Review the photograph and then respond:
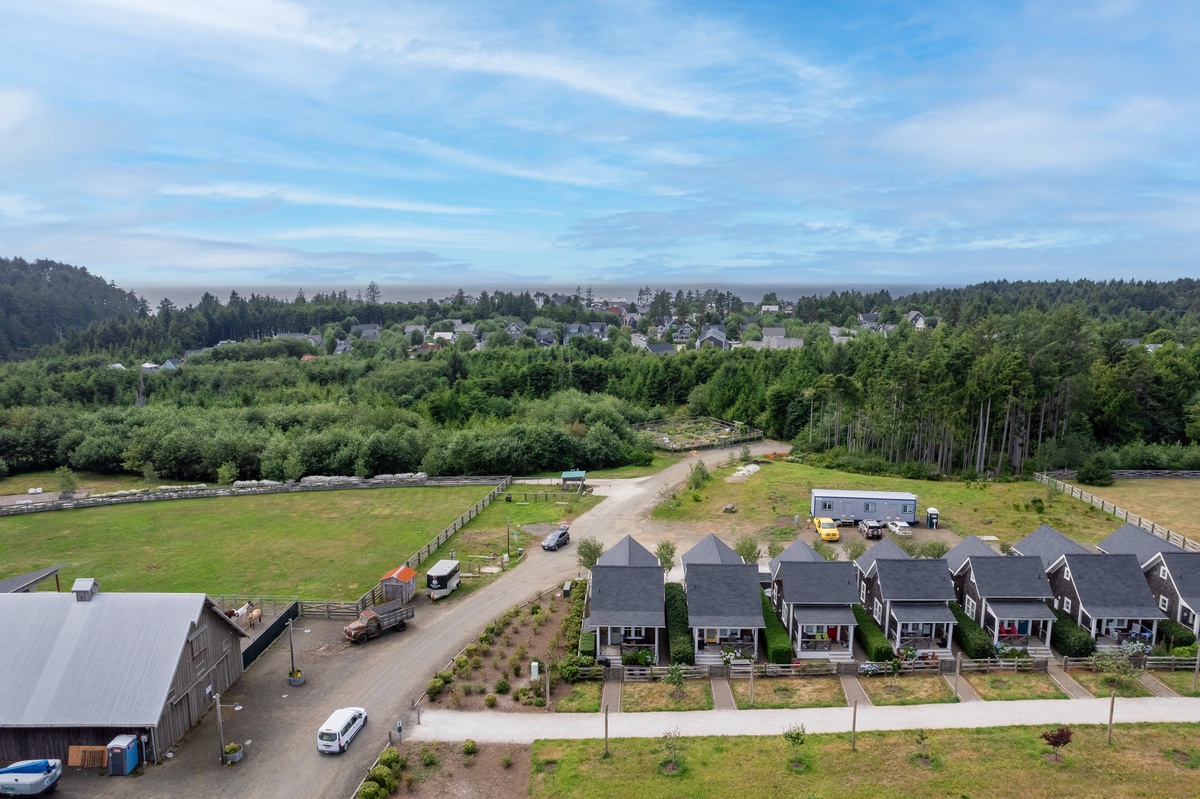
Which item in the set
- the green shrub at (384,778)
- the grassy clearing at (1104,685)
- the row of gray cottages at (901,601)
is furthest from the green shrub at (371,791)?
the grassy clearing at (1104,685)

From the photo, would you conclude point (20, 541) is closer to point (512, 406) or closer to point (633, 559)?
point (633, 559)

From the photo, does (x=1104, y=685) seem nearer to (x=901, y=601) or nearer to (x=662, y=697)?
(x=901, y=601)

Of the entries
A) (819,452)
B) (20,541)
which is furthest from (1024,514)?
(20,541)

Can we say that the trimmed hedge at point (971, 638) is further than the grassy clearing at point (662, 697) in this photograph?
Yes

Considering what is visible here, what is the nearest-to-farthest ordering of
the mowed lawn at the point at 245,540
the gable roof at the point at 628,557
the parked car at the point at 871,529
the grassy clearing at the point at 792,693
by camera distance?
the grassy clearing at the point at 792,693 → the gable roof at the point at 628,557 → the mowed lawn at the point at 245,540 → the parked car at the point at 871,529

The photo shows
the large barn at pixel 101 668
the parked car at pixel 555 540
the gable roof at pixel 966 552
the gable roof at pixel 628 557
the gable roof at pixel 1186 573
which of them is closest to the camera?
the large barn at pixel 101 668

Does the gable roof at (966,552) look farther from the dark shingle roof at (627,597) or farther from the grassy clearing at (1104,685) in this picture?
the dark shingle roof at (627,597)

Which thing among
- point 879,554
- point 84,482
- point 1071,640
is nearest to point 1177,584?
point 1071,640
